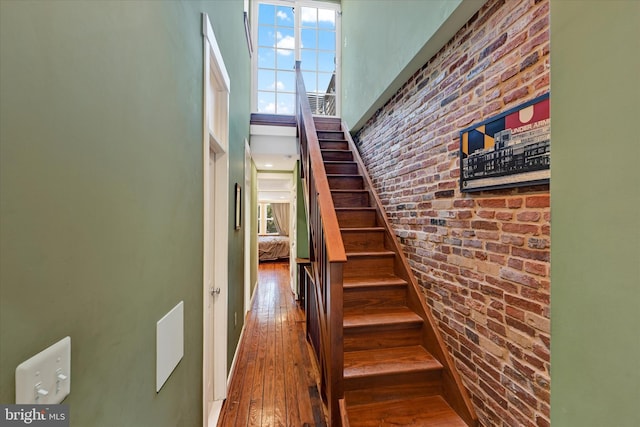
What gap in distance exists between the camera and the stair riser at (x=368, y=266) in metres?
2.43

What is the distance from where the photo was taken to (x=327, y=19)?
4906mm

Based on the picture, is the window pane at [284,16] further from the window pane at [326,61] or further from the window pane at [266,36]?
the window pane at [326,61]

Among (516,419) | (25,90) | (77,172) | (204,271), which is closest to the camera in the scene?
(25,90)

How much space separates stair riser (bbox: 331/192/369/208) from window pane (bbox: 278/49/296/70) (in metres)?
3.23

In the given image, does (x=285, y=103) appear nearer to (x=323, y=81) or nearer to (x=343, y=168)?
(x=323, y=81)

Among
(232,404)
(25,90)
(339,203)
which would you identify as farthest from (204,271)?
(339,203)

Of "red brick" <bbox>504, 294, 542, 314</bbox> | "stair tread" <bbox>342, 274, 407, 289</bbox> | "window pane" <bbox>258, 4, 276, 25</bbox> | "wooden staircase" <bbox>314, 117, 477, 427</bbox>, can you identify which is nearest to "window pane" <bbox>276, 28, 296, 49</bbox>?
"window pane" <bbox>258, 4, 276, 25</bbox>

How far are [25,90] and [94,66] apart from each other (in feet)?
0.68

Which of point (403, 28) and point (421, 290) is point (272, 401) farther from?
point (403, 28)

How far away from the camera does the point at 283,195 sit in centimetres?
1051

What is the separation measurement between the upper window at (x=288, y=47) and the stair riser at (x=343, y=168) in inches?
69.4

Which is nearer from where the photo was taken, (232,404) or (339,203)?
(232,404)

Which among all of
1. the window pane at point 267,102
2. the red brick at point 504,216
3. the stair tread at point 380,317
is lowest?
the stair tread at point 380,317

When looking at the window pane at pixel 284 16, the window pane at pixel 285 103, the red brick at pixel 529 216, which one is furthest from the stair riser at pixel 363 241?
the window pane at pixel 284 16
